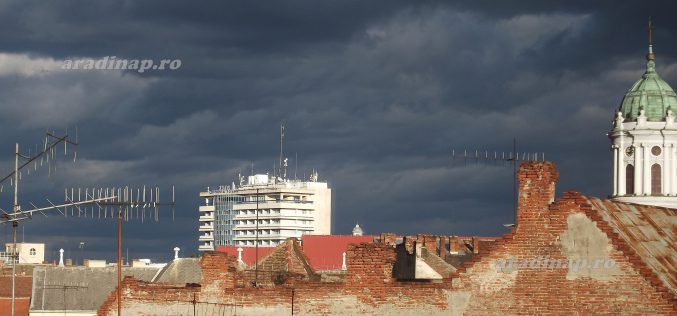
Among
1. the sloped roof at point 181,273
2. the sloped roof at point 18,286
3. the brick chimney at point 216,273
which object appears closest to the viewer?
the brick chimney at point 216,273

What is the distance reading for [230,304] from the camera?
37.5 metres

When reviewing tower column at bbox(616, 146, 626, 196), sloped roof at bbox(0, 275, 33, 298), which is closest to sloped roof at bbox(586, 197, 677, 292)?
sloped roof at bbox(0, 275, 33, 298)

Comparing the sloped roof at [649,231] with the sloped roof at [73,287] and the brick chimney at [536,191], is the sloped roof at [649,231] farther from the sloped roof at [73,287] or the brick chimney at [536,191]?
the sloped roof at [73,287]

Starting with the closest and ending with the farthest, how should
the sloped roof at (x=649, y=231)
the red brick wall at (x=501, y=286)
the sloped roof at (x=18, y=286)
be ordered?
the red brick wall at (x=501, y=286)
the sloped roof at (x=649, y=231)
the sloped roof at (x=18, y=286)

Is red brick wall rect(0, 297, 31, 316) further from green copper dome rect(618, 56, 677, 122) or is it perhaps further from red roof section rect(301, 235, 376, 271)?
red roof section rect(301, 235, 376, 271)

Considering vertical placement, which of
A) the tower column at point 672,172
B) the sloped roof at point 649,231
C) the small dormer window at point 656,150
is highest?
the small dormer window at point 656,150

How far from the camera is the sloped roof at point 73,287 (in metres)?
77.9

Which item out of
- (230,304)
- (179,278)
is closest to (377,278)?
(230,304)

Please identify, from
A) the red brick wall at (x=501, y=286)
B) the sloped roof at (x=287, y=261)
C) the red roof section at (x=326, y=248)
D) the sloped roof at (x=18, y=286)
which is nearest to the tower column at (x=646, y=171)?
the red roof section at (x=326, y=248)

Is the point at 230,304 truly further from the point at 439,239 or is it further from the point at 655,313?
the point at 439,239

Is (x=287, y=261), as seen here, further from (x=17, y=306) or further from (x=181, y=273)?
(x=17, y=306)

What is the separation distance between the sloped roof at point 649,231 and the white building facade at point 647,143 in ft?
188

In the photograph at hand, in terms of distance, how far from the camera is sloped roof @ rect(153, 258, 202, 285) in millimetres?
62625

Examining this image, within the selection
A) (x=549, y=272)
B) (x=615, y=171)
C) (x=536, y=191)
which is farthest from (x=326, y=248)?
(x=549, y=272)
